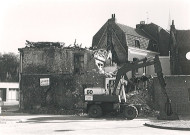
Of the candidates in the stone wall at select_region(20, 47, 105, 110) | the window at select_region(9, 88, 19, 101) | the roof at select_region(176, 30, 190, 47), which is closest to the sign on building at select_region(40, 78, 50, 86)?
the stone wall at select_region(20, 47, 105, 110)

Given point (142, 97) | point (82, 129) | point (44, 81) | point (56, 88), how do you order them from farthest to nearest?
1. point (44, 81)
2. point (56, 88)
3. point (142, 97)
4. point (82, 129)

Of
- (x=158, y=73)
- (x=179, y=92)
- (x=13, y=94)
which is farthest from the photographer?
(x=13, y=94)

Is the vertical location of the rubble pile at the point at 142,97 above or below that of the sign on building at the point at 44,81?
below

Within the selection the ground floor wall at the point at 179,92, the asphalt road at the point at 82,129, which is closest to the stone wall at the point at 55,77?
the ground floor wall at the point at 179,92

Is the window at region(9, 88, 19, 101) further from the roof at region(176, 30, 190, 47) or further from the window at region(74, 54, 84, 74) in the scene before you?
the roof at region(176, 30, 190, 47)

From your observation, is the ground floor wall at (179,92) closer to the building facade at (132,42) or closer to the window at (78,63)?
the window at (78,63)

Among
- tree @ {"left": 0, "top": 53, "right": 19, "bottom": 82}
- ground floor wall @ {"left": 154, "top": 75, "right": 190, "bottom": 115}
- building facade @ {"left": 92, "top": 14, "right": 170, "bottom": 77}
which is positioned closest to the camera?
ground floor wall @ {"left": 154, "top": 75, "right": 190, "bottom": 115}

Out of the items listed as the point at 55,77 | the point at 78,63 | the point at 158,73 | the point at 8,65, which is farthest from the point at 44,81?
the point at 8,65

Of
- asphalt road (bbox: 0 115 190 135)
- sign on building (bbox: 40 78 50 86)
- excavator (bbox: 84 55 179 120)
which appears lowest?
asphalt road (bbox: 0 115 190 135)

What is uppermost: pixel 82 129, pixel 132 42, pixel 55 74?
pixel 132 42

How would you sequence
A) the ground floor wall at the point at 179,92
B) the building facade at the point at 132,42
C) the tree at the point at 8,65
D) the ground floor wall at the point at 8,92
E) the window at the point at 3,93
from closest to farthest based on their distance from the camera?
the ground floor wall at the point at 179,92, the building facade at the point at 132,42, the ground floor wall at the point at 8,92, the window at the point at 3,93, the tree at the point at 8,65

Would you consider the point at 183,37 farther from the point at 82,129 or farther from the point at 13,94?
the point at 13,94

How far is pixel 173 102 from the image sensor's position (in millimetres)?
26031

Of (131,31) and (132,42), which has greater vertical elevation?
(131,31)
